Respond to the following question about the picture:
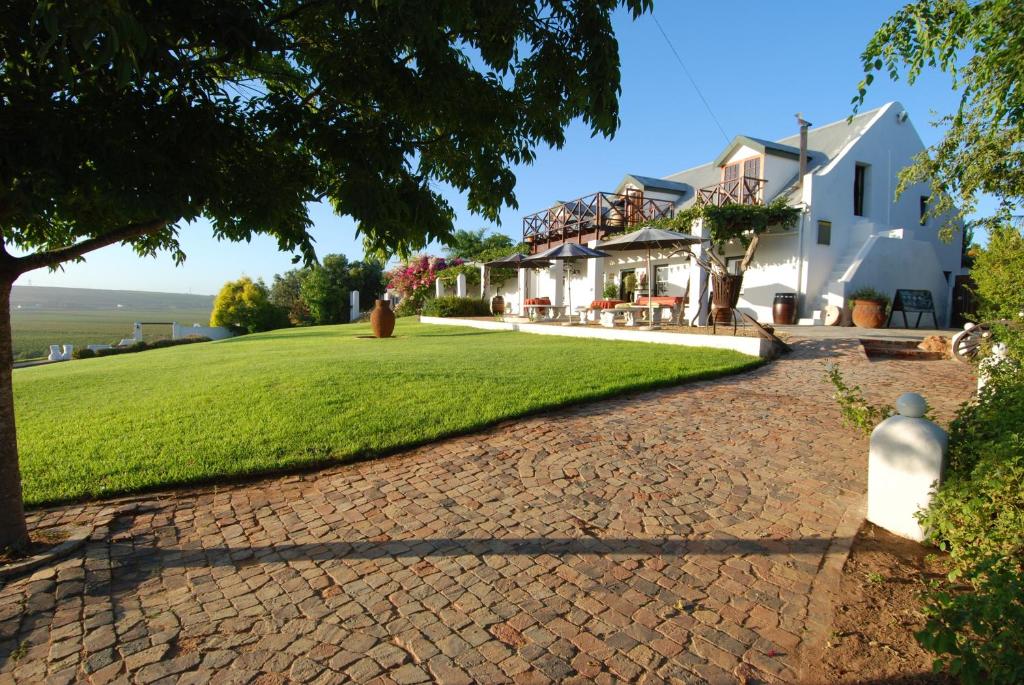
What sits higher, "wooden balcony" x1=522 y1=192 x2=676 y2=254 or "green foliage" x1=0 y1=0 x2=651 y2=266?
"wooden balcony" x1=522 y1=192 x2=676 y2=254

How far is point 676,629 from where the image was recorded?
2.53m

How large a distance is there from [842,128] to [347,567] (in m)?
22.6

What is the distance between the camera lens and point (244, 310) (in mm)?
34156

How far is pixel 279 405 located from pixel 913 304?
1815 cm

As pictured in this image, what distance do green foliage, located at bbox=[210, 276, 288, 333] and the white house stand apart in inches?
884

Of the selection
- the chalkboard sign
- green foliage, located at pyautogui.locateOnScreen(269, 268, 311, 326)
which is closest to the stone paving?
the chalkboard sign

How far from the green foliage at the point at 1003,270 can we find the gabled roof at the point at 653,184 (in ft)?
39.9

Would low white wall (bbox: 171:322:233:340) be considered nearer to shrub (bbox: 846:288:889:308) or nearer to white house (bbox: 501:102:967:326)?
white house (bbox: 501:102:967:326)

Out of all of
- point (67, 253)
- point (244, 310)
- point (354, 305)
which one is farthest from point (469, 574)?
point (244, 310)

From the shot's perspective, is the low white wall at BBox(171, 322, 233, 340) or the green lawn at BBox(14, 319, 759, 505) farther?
the low white wall at BBox(171, 322, 233, 340)

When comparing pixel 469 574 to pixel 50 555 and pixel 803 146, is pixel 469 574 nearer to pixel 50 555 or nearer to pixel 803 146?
pixel 50 555

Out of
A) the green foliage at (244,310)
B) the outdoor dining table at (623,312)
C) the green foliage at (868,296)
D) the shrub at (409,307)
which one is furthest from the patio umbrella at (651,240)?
the green foliage at (244,310)

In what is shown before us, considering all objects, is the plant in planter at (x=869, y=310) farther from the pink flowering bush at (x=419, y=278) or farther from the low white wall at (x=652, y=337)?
the pink flowering bush at (x=419, y=278)

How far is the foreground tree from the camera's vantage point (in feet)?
7.29
